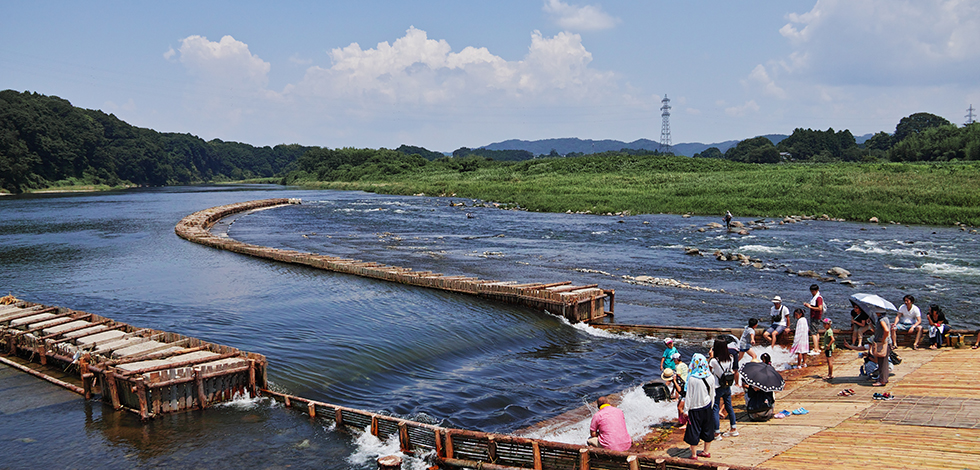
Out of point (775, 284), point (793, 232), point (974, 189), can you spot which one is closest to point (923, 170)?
point (974, 189)

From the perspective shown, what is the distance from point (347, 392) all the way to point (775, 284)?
22463 millimetres

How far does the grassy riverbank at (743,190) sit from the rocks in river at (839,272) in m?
26.6

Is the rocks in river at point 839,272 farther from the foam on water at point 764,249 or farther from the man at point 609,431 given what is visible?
the man at point 609,431

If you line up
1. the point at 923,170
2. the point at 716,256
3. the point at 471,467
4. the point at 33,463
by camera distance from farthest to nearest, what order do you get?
the point at 923,170 < the point at 716,256 < the point at 33,463 < the point at 471,467

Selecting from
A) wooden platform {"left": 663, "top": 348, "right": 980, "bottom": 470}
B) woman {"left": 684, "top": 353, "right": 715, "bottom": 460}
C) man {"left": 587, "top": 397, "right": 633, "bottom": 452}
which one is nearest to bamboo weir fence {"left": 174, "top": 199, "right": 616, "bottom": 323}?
wooden platform {"left": 663, "top": 348, "right": 980, "bottom": 470}

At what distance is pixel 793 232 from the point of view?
48875mm

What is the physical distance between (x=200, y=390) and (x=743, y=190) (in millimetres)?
66502

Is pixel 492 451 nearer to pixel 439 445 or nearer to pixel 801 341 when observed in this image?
pixel 439 445

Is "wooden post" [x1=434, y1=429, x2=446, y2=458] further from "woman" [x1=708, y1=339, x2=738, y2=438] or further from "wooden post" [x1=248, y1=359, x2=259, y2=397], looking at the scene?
"wooden post" [x1=248, y1=359, x2=259, y2=397]

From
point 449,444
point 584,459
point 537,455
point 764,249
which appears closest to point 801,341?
point 584,459

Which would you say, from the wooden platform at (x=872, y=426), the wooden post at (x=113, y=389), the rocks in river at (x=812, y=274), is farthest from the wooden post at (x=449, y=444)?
the rocks in river at (x=812, y=274)

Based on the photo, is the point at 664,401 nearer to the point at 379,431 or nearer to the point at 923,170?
the point at 379,431

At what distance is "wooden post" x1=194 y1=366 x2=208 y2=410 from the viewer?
15.1m

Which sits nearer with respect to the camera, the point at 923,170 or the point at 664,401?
the point at 664,401
